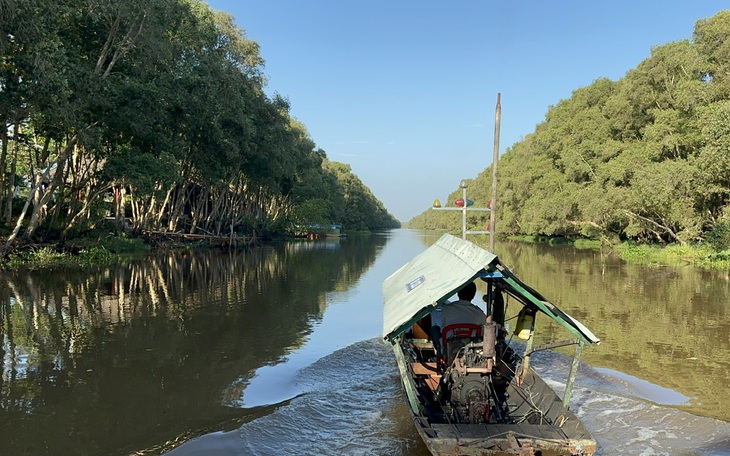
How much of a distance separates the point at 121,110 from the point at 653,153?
1255 inches

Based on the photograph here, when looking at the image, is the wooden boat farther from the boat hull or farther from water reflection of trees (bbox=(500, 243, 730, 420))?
water reflection of trees (bbox=(500, 243, 730, 420))

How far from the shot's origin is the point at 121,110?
21.8 meters

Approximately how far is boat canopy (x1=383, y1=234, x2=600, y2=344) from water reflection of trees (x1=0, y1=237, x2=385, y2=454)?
127 inches

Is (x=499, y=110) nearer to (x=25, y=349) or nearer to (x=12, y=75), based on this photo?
(x=25, y=349)

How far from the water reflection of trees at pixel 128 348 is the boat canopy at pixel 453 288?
3.24 m

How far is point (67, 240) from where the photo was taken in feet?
82.1

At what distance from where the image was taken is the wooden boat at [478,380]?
535 cm

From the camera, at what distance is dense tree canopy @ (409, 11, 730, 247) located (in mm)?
26953

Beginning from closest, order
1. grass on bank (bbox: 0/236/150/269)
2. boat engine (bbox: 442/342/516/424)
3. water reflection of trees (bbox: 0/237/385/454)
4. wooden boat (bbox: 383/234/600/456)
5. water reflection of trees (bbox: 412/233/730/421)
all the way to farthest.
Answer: wooden boat (bbox: 383/234/600/456) < boat engine (bbox: 442/342/516/424) < water reflection of trees (bbox: 0/237/385/454) < water reflection of trees (bbox: 412/233/730/421) < grass on bank (bbox: 0/236/150/269)

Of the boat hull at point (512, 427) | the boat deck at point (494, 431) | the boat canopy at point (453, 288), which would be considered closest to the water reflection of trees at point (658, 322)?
the boat hull at point (512, 427)

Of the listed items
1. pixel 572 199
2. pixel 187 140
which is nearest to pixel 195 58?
pixel 187 140

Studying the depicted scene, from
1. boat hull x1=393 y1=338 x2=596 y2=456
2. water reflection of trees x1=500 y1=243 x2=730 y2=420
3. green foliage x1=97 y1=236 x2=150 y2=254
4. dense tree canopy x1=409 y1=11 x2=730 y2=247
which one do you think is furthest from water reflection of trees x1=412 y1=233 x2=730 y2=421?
green foliage x1=97 y1=236 x2=150 y2=254

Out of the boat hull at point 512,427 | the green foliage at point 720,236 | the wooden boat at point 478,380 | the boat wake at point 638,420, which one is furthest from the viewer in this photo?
the green foliage at point 720,236

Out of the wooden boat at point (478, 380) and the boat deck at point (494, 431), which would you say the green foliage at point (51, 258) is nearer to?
the wooden boat at point (478, 380)
